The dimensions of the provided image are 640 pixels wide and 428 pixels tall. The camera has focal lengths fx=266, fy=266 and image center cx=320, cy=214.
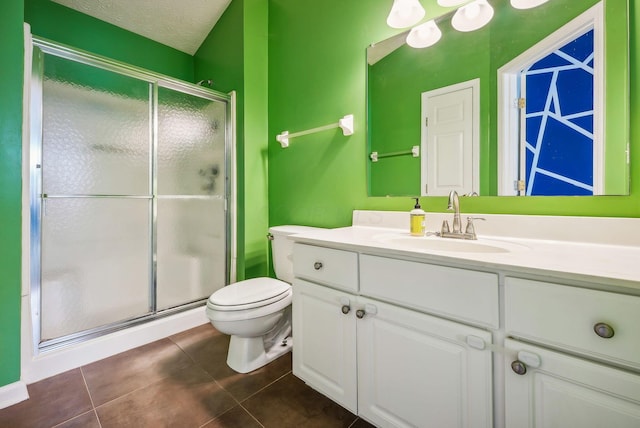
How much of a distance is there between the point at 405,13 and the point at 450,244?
1.13 m

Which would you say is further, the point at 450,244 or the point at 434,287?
the point at 450,244

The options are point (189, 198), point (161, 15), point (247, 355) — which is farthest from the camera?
point (161, 15)

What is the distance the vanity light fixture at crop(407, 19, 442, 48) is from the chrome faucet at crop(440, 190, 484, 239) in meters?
0.76

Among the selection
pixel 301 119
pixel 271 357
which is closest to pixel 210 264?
pixel 271 357

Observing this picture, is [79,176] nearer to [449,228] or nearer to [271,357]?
[271,357]

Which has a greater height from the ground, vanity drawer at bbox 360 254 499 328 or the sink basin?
the sink basin

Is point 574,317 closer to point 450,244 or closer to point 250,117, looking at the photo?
point 450,244

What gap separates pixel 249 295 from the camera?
1413 millimetres

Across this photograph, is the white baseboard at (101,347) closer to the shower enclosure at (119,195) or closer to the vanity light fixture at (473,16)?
the shower enclosure at (119,195)

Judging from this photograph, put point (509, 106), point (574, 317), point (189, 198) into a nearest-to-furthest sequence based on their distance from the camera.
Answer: point (574, 317) < point (509, 106) < point (189, 198)

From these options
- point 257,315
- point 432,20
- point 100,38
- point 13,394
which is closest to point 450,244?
point 257,315

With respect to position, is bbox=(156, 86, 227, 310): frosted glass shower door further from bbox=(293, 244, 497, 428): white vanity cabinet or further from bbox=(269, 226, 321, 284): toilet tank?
bbox=(293, 244, 497, 428): white vanity cabinet

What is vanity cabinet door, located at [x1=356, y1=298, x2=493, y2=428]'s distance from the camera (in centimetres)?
76

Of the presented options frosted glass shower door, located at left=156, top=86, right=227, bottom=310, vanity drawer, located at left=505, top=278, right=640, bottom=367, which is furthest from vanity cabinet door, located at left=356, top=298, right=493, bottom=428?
frosted glass shower door, located at left=156, top=86, right=227, bottom=310
